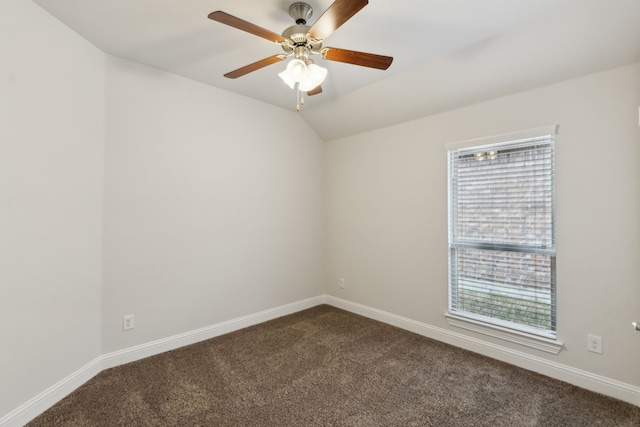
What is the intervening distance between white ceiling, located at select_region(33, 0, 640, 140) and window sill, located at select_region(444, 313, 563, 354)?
1.96 meters

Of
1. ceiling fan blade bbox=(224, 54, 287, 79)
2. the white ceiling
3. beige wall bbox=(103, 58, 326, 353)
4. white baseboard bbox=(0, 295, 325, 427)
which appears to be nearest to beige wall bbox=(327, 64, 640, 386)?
the white ceiling

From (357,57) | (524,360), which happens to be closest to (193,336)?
(357,57)

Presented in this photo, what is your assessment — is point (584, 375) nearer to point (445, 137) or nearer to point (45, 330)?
point (445, 137)

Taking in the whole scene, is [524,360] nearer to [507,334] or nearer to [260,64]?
[507,334]

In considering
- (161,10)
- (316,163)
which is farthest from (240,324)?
(161,10)

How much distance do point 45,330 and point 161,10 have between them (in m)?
2.15

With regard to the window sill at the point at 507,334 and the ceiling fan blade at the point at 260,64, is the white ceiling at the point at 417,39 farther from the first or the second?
the window sill at the point at 507,334

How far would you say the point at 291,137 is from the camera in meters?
3.70

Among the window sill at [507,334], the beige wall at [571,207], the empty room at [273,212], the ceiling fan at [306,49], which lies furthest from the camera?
the window sill at [507,334]

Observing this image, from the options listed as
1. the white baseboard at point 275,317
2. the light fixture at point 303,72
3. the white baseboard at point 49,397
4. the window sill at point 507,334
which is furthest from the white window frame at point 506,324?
the white baseboard at point 49,397

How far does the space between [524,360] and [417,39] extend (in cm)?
261

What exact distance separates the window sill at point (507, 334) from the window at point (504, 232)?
0.03 m

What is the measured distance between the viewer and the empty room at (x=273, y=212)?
1.82 metres

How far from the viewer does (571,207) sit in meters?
2.21
